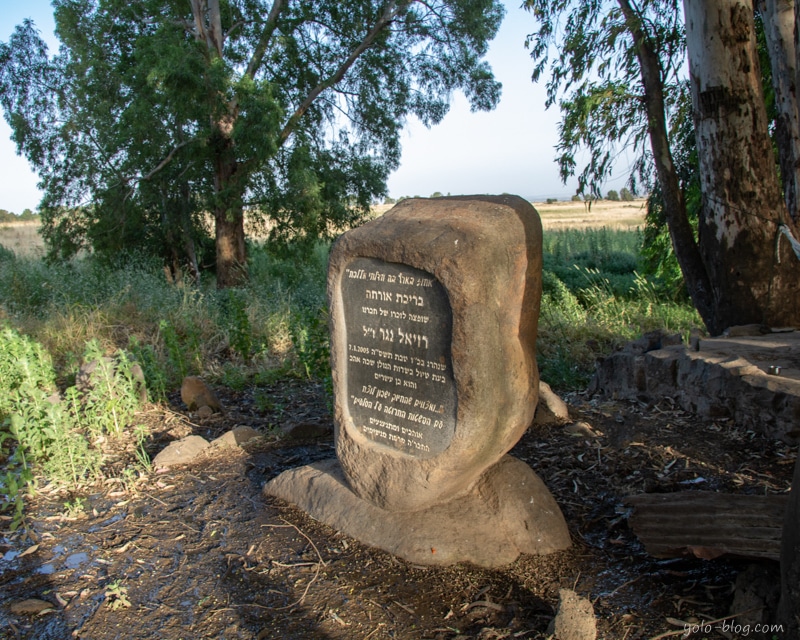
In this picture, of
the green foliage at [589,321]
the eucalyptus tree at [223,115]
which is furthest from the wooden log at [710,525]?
the eucalyptus tree at [223,115]

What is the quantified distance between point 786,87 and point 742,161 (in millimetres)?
1035

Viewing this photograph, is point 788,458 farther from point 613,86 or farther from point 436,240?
point 613,86

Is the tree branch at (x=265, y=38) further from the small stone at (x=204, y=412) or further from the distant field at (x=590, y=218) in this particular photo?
the small stone at (x=204, y=412)

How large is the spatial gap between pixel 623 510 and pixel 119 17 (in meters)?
11.9

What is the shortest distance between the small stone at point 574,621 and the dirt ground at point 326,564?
0.59ft

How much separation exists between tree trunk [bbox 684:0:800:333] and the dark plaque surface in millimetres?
3986

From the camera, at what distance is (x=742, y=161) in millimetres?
5750

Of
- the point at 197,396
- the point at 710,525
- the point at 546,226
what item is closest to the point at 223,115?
the point at 197,396

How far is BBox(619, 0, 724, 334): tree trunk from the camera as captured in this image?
21.2 ft

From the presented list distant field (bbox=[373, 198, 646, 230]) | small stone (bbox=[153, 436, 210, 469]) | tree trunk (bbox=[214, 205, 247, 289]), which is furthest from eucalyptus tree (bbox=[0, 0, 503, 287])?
small stone (bbox=[153, 436, 210, 469])

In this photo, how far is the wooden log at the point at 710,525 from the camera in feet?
8.56

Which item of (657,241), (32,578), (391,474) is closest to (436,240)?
(391,474)

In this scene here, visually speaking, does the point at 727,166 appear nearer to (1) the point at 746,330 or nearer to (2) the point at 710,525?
(1) the point at 746,330

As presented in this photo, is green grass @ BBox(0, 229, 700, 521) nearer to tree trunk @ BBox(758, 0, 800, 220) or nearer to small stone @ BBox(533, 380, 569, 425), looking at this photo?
small stone @ BBox(533, 380, 569, 425)
